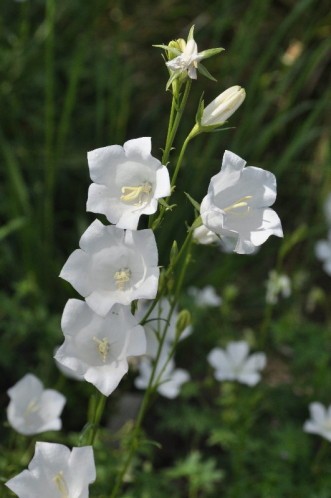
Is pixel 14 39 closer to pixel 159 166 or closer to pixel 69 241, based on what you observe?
pixel 69 241

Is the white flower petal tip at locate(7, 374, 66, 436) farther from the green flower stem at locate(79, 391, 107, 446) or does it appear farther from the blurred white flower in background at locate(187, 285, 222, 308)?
the blurred white flower in background at locate(187, 285, 222, 308)

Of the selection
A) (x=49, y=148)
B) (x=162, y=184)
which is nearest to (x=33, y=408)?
(x=162, y=184)

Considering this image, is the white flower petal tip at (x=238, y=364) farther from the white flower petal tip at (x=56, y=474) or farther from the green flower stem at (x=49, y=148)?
the white flower petal tip at (x=56, y=474)

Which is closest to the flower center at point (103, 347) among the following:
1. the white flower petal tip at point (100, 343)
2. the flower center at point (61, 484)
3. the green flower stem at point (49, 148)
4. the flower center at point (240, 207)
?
the white flower petal tip at point (100, 343)

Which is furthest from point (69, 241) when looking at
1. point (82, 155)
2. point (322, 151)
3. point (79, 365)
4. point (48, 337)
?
point (79, 365)

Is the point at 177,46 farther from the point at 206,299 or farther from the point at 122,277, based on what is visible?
the point at 206,299

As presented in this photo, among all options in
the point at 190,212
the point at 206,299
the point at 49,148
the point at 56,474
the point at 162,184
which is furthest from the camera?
the point at 190,212

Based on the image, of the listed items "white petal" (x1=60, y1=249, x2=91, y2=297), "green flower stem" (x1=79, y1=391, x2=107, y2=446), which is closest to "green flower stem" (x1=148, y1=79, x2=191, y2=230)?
"white petal" (x1=60, y1=249, x2=91, y2=297)
